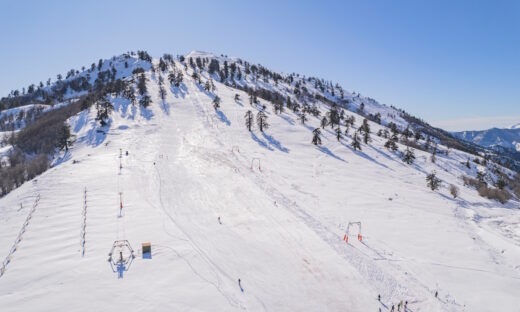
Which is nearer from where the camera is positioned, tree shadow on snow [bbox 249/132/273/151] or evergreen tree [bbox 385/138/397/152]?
tree shadow on snow [bbox 249/132/273/151]

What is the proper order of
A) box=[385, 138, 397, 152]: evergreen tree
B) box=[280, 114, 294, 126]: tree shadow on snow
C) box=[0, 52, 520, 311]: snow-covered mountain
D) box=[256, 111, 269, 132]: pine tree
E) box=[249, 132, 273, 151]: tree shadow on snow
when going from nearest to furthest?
box=[0, 52, 520, 311]: snow-covered mountain → box=[249, 132, 273, 151]: tree shadow on snow → box=[385, 138, 397, 152]: evergreen tree → box=[256, 111, 269, 132]: pine tree → box=[280, 114, 294, 126]: tree shadow on snow

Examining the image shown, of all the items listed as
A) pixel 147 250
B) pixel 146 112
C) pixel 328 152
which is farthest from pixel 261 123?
pixel 147 250

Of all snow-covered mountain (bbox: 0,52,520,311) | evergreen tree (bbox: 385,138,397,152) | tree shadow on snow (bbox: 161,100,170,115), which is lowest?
snow-covered mountain (bbox: 0,52,520,311)

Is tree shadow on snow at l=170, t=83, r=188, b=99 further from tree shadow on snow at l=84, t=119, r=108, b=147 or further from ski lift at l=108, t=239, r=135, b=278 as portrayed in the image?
ski lift at l=108, t=239, r=135, b=278

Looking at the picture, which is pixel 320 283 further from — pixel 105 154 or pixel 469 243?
pixel 105 154

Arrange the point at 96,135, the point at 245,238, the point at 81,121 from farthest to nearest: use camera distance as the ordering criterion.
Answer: the point at 81,121, the point at 96,135, the point at 245,238

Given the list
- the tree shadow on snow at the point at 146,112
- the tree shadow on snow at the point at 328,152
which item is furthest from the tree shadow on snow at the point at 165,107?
the tree shadow on snow at the point at 328,152

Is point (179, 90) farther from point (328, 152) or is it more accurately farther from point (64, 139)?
point (328, 152)

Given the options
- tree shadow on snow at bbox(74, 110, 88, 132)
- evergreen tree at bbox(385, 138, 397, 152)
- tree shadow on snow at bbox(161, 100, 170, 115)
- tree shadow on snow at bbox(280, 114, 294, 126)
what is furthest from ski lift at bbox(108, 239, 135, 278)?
evergreen tree at bbox(385, 138, 397, 152)
